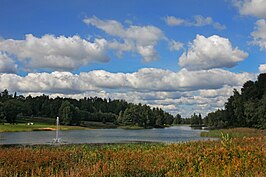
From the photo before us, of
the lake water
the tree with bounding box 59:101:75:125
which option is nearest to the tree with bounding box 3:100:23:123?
the tree with bounding box 59:101:75:125

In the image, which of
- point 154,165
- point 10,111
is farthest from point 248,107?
point 10,111

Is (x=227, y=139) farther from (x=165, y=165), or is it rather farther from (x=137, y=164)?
(x=137, y=164)

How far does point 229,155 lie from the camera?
51.9ft

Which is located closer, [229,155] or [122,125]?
[229,155]

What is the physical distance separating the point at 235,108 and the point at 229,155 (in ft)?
338

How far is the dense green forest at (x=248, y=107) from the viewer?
91438mm

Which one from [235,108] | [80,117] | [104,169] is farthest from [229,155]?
[80,117]

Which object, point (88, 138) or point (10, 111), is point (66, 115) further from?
point (88, 138)

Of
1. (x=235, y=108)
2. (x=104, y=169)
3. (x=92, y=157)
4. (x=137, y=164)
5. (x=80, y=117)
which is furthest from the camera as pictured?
(x=80, y=117)

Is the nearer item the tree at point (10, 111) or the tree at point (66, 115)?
the tree at point (10, 111)

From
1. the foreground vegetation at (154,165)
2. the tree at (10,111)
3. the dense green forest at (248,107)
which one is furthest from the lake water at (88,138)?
the tree at (10,111)

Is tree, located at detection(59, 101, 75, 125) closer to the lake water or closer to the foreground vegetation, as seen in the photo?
the lake water

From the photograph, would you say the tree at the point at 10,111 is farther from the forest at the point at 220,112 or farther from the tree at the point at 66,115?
the tree at the point at 66,115

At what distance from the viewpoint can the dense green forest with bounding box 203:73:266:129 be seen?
91.4m
